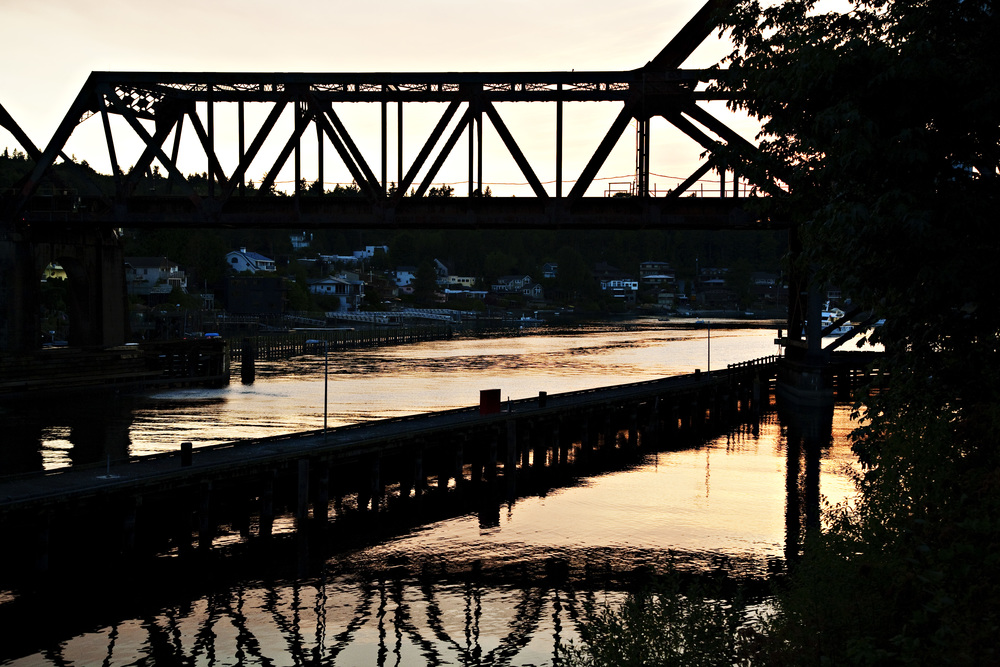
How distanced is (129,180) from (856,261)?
158 ft

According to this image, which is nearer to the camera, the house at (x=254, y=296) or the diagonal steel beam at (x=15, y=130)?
the diagonal steel beam at (x=15, y=130)

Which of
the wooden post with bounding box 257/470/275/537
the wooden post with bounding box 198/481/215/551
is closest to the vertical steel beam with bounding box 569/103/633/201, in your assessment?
the wooden post with bounding box 257/470/275/537

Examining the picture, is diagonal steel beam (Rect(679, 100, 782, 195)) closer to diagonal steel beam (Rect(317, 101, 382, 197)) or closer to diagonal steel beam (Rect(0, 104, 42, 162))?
diagonal steel beam (Rect(317, 101, 382, 197))

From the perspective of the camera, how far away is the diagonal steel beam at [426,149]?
5197 centimetres

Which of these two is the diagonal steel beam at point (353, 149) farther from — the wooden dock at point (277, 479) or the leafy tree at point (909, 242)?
the leafy tree at point (909, 242)

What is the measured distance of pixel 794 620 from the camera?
19.7 metres

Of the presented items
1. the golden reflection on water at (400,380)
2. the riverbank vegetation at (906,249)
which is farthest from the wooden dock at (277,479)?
the riverbank vegetation at (906,249)

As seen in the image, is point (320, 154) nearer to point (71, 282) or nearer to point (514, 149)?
point (514, 149)

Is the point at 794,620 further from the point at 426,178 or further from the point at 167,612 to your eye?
the point at 426,178

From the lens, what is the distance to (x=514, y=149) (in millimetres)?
50938

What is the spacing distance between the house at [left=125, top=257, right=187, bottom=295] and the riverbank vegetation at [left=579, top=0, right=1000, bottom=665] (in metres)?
162

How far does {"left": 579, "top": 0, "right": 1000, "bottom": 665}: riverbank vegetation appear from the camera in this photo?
1725cm

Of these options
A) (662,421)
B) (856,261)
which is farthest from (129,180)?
(856,261)

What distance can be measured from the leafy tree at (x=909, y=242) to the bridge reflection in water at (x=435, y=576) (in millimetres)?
10201
